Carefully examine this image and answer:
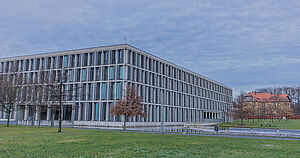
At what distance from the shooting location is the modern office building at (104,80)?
5284 cm

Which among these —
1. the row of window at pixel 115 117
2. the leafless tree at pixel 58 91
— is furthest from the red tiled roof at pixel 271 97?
the leafless tree at pixel 58 91

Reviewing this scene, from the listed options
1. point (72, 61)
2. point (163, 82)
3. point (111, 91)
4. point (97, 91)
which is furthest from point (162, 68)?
point (72, 61)

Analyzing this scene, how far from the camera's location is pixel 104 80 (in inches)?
2146

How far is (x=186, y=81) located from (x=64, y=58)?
38085 millimetres

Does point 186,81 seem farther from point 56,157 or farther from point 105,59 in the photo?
point 56,157

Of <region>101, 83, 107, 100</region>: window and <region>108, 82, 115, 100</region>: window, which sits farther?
<region>101, 83, 107, 100</region>: window

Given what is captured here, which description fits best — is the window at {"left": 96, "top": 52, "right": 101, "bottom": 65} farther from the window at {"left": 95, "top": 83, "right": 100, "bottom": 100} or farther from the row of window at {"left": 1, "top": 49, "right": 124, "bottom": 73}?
the window at {"left": 95, "top": 83, "right": 100, "bottom": 100}

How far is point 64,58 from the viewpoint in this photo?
6019 cm

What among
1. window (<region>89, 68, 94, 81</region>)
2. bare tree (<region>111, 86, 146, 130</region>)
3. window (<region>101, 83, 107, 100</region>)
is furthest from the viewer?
window (<region>89, 68, 94, 81</region>)

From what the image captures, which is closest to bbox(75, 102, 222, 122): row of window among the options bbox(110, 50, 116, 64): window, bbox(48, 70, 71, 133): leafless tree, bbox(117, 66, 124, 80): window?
bbox(117, 66, 124, 80): window

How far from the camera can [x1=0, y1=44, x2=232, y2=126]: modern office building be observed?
5284 centimetres

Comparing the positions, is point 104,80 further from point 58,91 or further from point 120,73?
point 58,91

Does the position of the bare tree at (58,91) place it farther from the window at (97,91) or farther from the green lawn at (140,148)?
the green lawn at (140,148)

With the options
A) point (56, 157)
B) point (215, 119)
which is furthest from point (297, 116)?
point (56, 157)
